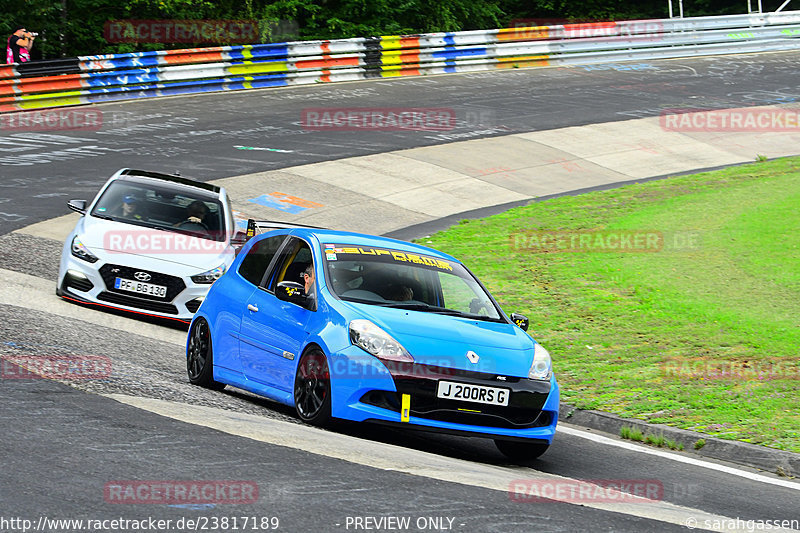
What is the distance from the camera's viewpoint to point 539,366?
7891mm

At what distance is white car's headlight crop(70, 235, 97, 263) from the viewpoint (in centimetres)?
1247

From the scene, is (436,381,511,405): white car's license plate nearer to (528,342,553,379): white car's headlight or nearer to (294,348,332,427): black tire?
(528,342,553,379): white car's headlight

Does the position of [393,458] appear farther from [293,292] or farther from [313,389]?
[293,292]

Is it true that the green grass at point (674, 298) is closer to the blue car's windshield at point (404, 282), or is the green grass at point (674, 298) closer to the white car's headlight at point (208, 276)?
the blue car's windshield at point (404, 282)

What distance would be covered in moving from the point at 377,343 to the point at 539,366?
1.24 metres

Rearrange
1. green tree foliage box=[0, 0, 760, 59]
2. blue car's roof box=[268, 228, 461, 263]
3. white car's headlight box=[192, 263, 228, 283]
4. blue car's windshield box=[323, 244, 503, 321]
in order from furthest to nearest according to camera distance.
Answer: green tree foliage box=[0, 0, 760, 59] < white car's headlight box=[192, 263, 228, 283] < blue car's roof box=[268, 228, 461, 263] < blue car's windshield box=[323, 244, 503, 321]

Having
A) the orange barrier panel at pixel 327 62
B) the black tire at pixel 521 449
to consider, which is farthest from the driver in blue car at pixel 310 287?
the orange barrier panel at pixel 327 62

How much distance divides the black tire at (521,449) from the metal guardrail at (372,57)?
21.5 metres

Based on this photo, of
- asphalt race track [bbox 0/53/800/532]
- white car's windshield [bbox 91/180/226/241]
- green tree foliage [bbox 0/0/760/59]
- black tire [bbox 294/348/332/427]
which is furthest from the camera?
green tree foliage [bbox 0/0/760/59]

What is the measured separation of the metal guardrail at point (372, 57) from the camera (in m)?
27.2

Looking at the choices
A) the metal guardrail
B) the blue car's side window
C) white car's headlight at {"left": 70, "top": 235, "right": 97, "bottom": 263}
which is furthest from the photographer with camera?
the blue car's side window

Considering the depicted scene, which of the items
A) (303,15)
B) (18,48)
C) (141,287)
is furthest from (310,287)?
(303,15)

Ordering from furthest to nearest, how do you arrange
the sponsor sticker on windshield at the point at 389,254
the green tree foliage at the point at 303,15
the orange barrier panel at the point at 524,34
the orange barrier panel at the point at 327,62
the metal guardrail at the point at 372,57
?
the orange barrier panel at the point at 524,34 < the green tree foliage at the point at 303,15 < the orange barrier panel at the point at 327,62 < the metal guardrail at the point at 372,57 < the sponsor sticker on windshield at the point at 389,254

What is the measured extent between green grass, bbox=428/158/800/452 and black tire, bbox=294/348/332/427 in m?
2.92
